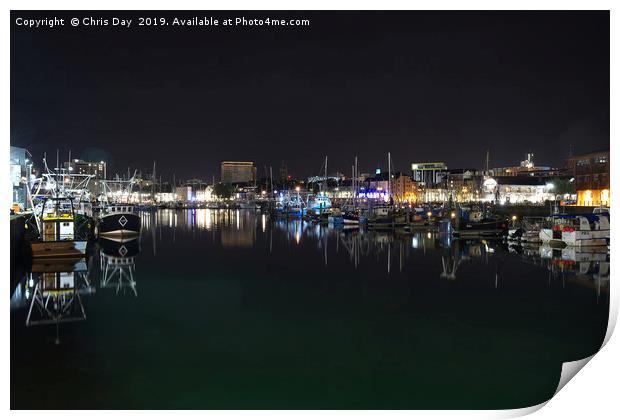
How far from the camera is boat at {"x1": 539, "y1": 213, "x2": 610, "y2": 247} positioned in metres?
17.0

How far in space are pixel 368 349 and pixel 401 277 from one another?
5630mm

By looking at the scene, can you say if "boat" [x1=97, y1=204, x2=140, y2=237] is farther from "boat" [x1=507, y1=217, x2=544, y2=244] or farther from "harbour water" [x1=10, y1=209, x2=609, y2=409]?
"boat" [x1=507, y1=217, x2=544, y2=244]

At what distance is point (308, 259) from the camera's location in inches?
610

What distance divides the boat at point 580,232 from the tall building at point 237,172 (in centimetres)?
11758

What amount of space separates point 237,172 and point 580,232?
12214cm

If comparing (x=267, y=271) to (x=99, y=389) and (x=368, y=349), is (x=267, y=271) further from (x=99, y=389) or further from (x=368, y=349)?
(x=99, y=389)

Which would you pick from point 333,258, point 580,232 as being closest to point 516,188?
point 580,232

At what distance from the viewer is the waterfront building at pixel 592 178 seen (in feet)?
91.1

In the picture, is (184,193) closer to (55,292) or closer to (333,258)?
(333,258)

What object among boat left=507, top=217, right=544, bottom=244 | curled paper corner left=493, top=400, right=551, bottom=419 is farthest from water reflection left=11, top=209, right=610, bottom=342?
curled paper corner left=493, top=400, right=551, bottom=419

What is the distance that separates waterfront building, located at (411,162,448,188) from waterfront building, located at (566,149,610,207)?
61.9 meters

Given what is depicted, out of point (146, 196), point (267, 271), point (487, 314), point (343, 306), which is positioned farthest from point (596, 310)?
point (146, 196)
